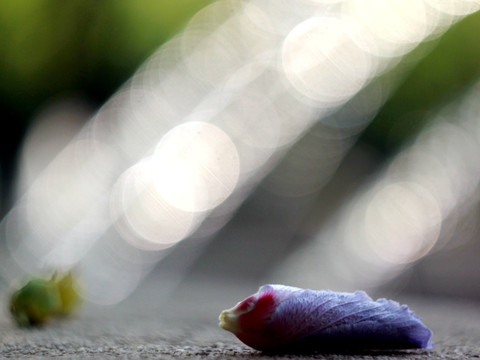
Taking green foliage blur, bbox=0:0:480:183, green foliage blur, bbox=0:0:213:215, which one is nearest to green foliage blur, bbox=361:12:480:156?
green foliage blur, bbox=0:0:480:183

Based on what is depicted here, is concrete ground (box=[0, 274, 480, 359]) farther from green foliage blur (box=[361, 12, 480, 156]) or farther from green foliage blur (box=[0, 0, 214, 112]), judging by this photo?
green foliage blur (box=[0, 0, 214, 112])

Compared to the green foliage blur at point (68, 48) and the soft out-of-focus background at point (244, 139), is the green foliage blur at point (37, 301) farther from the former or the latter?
the green foliage blur at point (68, 48)

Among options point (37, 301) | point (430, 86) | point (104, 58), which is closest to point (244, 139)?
point (104, 58)

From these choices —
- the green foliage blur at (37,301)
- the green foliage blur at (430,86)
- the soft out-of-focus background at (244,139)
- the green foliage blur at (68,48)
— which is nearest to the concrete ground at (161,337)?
the green foliage blur at (37,301)

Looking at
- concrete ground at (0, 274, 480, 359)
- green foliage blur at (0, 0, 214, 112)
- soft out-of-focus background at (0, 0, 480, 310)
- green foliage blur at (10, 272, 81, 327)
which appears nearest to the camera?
concrete ground at (0, 274, 480, 359)

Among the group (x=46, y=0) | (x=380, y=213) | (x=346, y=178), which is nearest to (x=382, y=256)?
(x=380, y=213)

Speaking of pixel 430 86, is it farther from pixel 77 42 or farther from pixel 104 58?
pixel 77 42

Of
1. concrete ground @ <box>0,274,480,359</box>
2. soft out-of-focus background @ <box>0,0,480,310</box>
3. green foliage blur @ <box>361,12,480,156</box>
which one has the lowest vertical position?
concrete ground @ <box>0,274,480,359</box>
